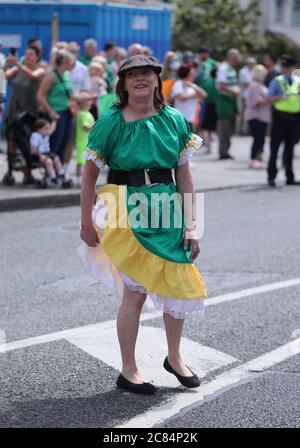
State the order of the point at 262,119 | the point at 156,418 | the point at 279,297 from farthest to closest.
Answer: the point at 262,119 < the point at 279,297 < the point at 156,418

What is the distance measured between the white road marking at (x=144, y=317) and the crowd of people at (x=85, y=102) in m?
5.86

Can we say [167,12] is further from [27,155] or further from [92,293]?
[92,293]

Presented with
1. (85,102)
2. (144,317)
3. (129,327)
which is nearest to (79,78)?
(85,102)

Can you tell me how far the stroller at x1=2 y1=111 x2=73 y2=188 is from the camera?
43.3ft

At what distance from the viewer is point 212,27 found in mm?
34812

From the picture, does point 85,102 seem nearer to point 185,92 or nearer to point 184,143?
point 185,92

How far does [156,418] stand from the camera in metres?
4.82

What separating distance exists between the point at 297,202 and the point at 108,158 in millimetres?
8597

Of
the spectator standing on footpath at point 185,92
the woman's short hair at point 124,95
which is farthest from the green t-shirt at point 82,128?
the woman's short hair at point 124,95

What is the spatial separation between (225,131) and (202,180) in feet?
12.0

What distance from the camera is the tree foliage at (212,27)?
34656mm

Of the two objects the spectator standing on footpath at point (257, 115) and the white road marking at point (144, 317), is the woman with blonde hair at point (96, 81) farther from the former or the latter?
the white road marking at point (144, 317)

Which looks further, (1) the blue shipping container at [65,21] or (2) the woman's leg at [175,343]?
(1) the blue shipping container at [65,21]

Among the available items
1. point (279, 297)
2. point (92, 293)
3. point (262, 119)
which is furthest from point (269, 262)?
point (262, 119)
